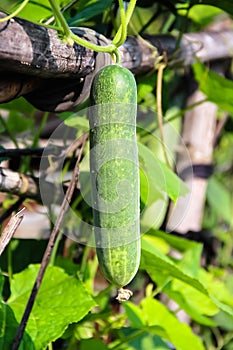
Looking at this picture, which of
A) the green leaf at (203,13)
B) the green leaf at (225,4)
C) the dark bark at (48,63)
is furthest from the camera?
the green leaf at (203,13)

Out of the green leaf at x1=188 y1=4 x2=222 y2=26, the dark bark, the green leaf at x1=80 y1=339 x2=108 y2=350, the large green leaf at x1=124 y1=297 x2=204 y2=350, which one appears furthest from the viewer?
the green leaf at x1=188 y1=4 x2=222 y2=26

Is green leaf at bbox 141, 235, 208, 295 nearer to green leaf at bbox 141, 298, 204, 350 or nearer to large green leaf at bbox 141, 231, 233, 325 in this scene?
large green leaf at bbox 141, 231, 233, 325

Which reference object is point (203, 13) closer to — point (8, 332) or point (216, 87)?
point (216, 87)

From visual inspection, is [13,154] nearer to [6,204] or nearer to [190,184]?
[6,204]

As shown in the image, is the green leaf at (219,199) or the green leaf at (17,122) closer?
the green leaf at (17,122)

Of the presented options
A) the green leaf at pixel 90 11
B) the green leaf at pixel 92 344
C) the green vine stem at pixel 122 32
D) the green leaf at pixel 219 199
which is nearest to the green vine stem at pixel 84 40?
the green vine stem at pixel 122 32

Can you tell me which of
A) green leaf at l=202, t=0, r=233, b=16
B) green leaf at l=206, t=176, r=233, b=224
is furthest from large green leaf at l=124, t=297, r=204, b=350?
green leaf at l=206, t=176, r=233, b=224

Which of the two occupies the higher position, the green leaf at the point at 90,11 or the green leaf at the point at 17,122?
the green leaf at the point at 90,11

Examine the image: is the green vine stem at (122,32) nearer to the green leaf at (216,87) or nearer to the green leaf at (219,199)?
the green leaf at (216,87)
